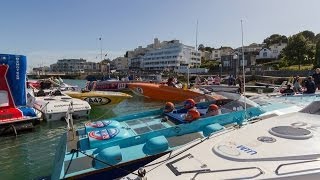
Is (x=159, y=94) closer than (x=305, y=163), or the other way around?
(x=305, y=163)

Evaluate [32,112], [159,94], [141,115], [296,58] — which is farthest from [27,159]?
[296,58]

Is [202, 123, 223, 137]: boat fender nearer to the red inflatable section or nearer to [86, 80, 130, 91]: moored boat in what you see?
the red inflatable section

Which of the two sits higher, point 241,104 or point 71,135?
point 241,104

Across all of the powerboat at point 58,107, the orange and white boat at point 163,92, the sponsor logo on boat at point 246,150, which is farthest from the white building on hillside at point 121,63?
the sponsor logo on boat at point 246,150

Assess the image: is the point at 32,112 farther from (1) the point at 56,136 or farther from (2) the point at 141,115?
(2) the point at 141,115

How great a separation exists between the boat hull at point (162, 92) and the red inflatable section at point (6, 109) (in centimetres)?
1422

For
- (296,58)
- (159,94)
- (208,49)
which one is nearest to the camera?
(159,94)

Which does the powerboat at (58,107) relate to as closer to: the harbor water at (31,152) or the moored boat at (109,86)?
the harbor water at (31,152)

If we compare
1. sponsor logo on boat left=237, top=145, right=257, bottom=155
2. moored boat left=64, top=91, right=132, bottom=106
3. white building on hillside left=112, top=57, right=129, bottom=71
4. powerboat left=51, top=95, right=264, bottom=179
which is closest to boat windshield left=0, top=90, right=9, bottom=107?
moored boat left=64, top=91, right=132, bottom=106

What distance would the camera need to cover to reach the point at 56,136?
49.0 ft

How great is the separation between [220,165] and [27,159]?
8767 millimetres

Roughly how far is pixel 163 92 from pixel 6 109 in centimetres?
1587

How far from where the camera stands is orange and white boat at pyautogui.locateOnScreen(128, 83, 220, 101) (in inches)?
1041

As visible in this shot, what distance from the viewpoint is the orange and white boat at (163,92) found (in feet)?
86.7
